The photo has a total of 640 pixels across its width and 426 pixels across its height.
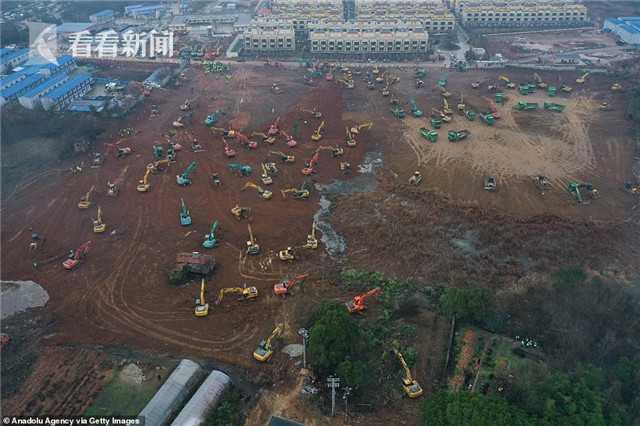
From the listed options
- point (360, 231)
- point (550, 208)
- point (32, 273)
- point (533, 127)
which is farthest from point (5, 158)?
A: point (533, 127)

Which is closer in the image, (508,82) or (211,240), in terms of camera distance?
(211,240)

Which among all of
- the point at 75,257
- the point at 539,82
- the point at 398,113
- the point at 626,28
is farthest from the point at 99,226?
the point at 626,28

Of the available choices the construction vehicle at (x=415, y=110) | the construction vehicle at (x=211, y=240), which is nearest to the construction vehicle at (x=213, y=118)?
the construction vehicle at (x=211, y=240)

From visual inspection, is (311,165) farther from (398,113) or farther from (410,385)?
(410,385)

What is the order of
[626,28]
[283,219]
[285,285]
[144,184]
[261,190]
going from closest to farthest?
[285,285] < [283,219] < [261,190] < [144,184] < [626,28]

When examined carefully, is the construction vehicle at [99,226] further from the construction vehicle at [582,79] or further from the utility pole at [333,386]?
the construction vehicle at [582,79]

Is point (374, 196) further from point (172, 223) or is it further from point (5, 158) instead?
point (5, 158)
